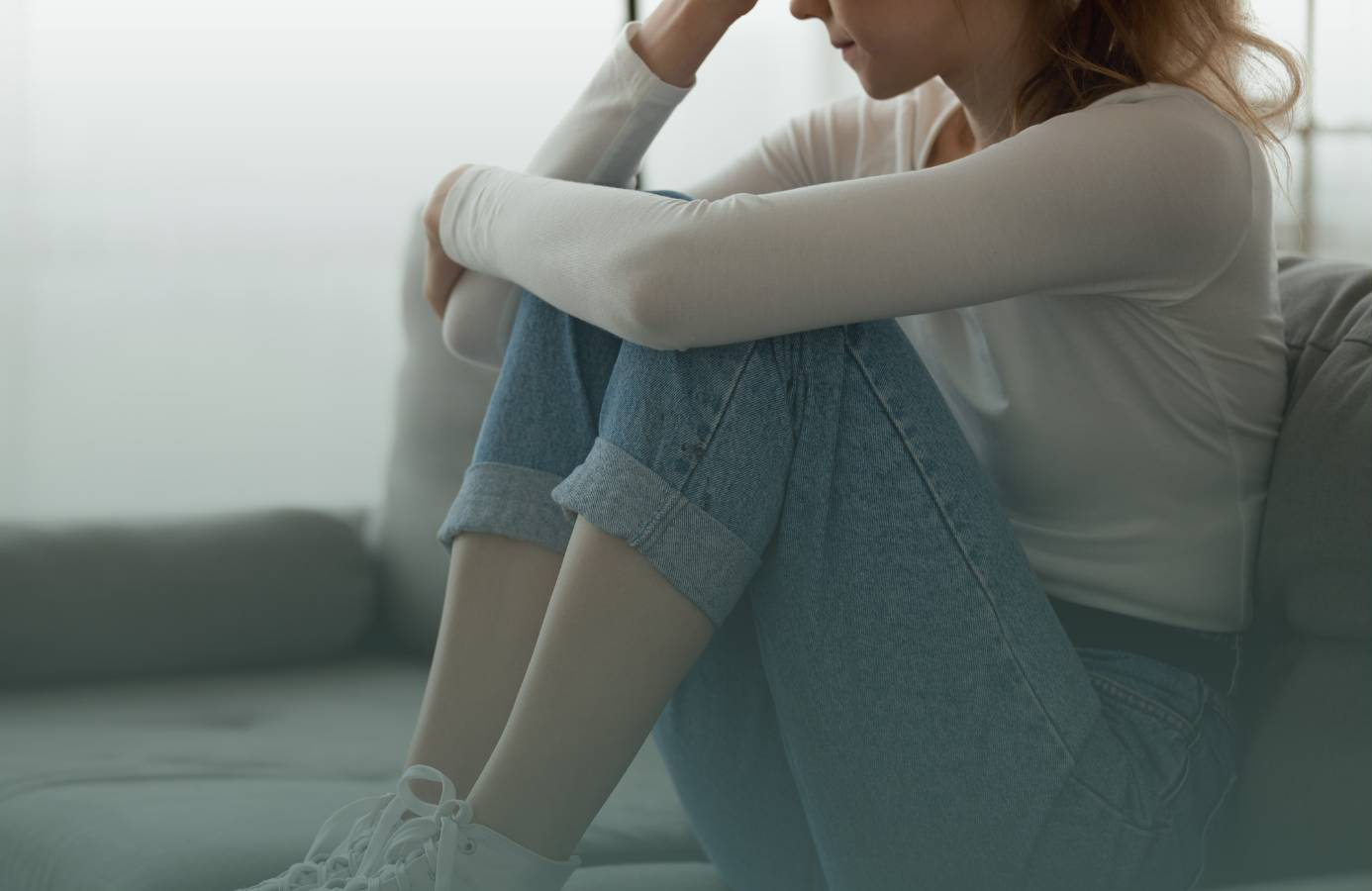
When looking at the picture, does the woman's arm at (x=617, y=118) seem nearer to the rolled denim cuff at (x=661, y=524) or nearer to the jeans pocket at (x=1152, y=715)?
the rolled denim cuff at (x=661, y=524)

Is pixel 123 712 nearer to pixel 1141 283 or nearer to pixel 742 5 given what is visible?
pixel 742 5

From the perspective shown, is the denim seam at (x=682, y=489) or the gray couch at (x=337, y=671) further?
the gray couch at (x=337, y=671)

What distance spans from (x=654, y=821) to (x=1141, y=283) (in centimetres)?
68

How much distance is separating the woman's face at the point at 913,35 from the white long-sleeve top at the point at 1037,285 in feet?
0.45

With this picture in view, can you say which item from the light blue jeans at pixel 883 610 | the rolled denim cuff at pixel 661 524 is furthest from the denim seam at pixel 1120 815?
the rolled denim cuff at pixel 661 524

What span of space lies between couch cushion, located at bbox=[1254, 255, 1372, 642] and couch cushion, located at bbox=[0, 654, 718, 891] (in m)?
0.53

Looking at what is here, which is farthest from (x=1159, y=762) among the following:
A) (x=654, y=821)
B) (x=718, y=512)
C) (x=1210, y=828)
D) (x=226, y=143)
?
(x=226, y=143)

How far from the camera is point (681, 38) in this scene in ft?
3.78

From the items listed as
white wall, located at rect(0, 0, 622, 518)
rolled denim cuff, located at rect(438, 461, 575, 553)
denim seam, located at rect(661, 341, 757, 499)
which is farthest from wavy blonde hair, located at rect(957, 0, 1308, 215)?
white wall, located at rect(0, 0, 622, 518)

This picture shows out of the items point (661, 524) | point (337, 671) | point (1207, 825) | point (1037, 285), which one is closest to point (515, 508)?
point (661, 524)

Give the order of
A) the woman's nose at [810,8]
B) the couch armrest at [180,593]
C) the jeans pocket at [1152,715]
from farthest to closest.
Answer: the couch armrest at [180,593] < the woman's nose at [810,8] < the jeans pocket at [1152,715]

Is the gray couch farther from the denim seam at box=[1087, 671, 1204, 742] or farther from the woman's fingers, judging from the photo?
the woman's fingers

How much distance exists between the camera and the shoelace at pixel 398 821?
880 millimetres

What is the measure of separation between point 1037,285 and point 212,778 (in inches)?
36.5
